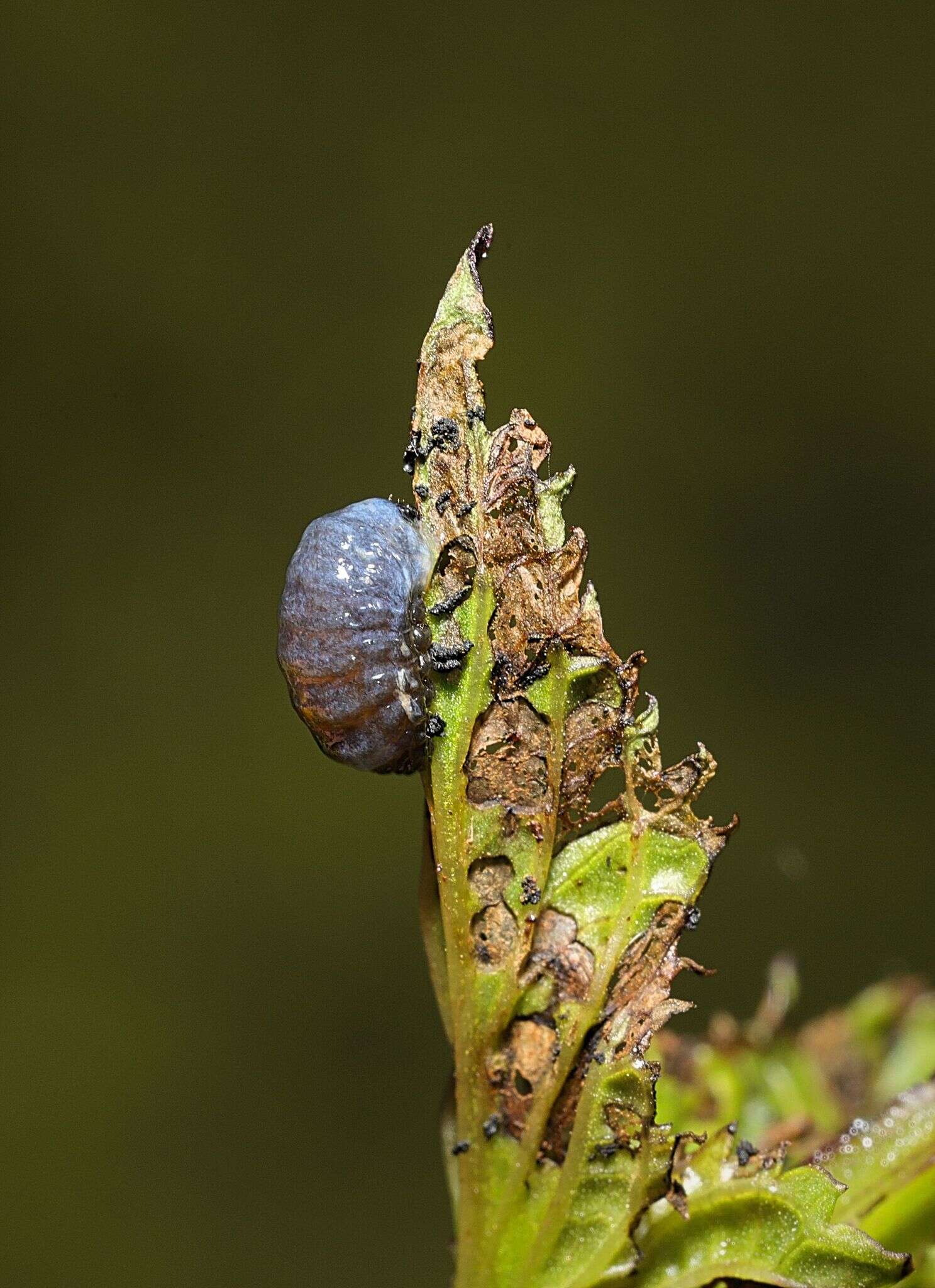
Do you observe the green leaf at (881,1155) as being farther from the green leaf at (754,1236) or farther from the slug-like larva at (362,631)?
the slug-like larva at (362,631)

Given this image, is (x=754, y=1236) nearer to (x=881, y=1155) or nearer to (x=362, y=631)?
(x=881, y=1155)

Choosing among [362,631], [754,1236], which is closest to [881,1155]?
[754,1236]

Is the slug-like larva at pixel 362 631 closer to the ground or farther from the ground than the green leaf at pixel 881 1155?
farther from the ground

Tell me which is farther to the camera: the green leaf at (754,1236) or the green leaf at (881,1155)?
the green leaf at (881,1155)

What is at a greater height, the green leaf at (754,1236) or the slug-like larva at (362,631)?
the slug-like larva at (362,631)

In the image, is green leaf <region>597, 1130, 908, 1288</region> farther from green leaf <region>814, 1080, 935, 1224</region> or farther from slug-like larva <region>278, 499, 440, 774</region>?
slug-like larva <region>278, 499, 440, 774</region>

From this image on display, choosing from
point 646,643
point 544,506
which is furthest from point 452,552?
point 646,643

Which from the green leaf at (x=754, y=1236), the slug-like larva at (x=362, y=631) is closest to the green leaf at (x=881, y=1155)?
the green leaf at (x=754, y=1236)

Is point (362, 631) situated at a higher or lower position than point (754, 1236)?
higher
